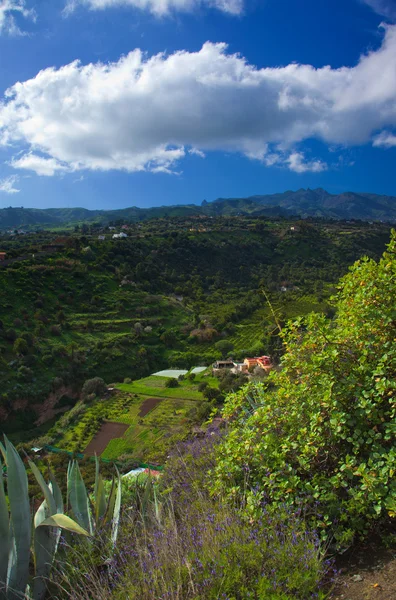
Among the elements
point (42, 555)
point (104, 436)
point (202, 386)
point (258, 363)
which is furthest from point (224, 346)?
point (42, 555)

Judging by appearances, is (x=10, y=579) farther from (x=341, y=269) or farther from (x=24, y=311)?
(x=341, y=269)

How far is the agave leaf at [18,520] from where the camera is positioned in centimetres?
269

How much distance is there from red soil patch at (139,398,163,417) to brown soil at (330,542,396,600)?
23.2m

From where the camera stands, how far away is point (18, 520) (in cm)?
281

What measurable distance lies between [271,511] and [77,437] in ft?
73.3

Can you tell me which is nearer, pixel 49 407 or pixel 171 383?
pixel 49 407

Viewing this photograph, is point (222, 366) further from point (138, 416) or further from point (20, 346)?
point (20, 346)

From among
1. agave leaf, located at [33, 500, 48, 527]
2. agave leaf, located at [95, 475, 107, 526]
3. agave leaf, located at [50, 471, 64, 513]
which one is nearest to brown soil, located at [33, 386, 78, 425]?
agave leaf, located at [95, 475, 107, 526]

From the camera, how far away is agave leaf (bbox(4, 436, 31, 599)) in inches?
106

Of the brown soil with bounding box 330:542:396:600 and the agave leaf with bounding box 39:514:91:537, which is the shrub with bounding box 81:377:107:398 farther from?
the brown soil with bounding box 330:542:396:600

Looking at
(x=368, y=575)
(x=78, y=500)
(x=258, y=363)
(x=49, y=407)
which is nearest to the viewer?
(x=368, y=575)

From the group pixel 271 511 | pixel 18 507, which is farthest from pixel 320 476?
pixel 18 507

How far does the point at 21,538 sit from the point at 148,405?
24001 millimetres

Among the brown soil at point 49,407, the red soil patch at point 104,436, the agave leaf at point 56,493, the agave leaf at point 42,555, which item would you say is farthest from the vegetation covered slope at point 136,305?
the agave leaf at point 42,555
